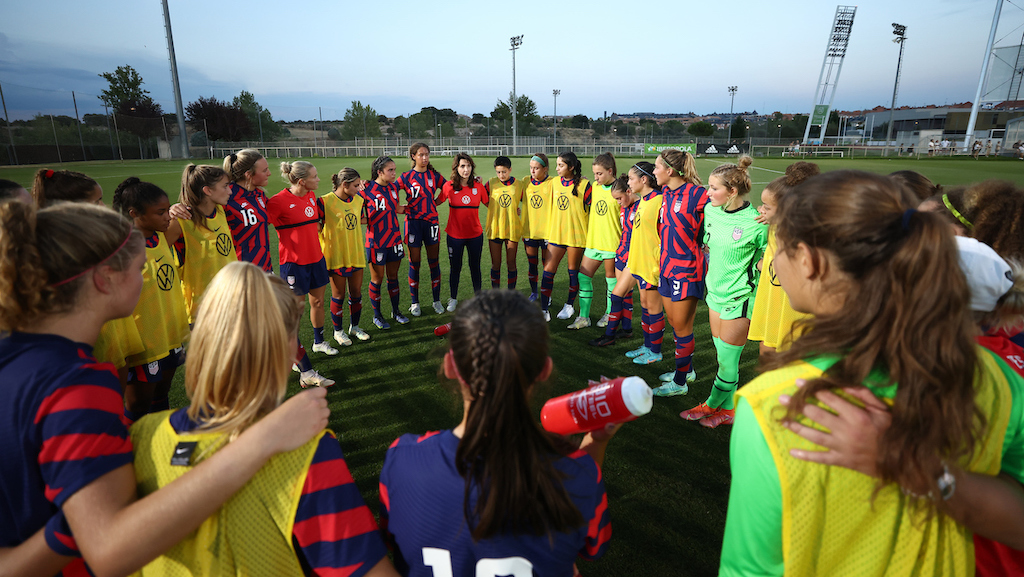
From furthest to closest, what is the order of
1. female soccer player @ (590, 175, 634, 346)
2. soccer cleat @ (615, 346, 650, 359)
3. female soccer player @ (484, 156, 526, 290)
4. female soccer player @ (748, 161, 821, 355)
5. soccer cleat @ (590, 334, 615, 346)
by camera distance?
female soccer player @ (484, 156, 526, 290), soccer cleat @ (590, 334, 615, 346), female soccer player @ (590, 175, 634, 346), soccer cleat @ (615, 346, 650, 359), female soccer player @ (748, 161, 821, 355)

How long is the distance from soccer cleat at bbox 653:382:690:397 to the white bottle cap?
3.15m

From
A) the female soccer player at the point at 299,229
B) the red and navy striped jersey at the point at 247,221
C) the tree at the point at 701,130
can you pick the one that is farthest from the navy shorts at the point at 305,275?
the tree at the point at 701,130

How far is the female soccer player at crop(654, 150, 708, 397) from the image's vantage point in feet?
13.6

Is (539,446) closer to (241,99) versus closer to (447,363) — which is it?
(447,363)

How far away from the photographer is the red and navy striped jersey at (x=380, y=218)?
A: 20.1 feet

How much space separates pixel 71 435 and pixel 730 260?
12.5ft

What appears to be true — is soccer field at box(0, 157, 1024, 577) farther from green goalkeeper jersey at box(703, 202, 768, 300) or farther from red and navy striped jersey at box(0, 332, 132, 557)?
green goalkeeper jersey at box(703, 202, 768, 300)

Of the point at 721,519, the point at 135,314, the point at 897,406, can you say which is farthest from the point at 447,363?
the point at 135,314

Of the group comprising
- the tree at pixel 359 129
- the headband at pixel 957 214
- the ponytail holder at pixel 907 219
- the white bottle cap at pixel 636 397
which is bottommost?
the white bottle cap at pixel 636 397

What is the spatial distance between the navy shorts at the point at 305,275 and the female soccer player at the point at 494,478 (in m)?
4.14

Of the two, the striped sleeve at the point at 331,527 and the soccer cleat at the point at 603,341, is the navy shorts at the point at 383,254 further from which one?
the striped sleeve at the point at 331,527

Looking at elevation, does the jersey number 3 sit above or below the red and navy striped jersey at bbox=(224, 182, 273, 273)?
below

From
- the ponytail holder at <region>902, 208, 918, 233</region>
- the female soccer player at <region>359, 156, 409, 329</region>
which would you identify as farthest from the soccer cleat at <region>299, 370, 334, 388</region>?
the ponytail holder at <region>902, 208, 918, 233</region>

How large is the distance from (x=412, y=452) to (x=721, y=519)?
248cm
